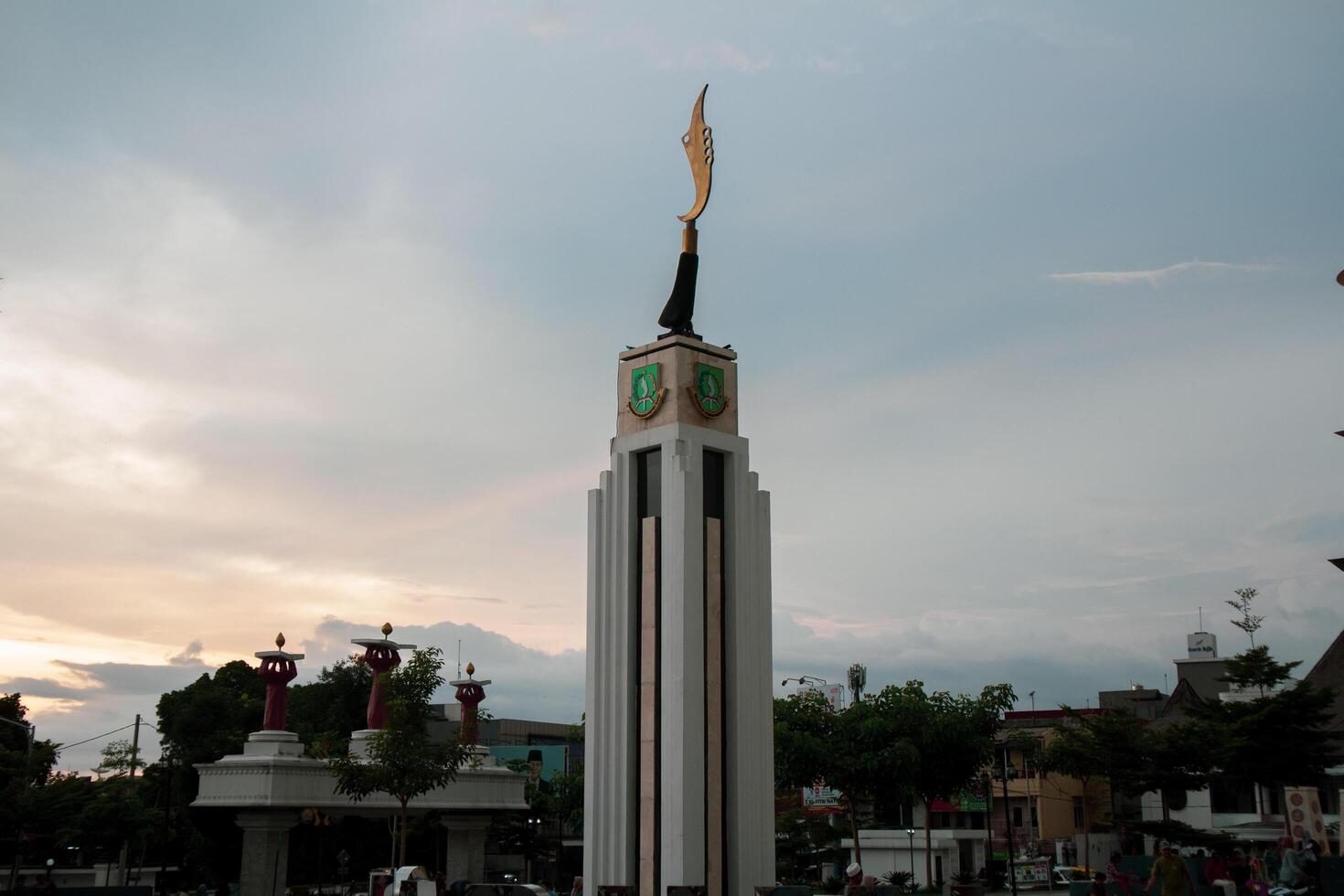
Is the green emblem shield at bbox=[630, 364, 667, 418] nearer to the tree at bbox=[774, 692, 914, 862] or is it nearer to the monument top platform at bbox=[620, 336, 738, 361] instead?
the monument top platform at bbox=[620, 336, 738, 361]

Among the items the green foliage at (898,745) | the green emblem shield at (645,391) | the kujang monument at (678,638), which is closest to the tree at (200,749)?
the green foliage at (898,745)

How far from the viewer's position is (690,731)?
104 feet

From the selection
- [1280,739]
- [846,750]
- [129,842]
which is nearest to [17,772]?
[129,842]

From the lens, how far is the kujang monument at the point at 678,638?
3189 cm

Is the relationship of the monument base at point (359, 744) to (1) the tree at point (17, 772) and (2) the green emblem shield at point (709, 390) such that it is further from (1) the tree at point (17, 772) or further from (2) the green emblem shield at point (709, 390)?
(2) the green emblem shield at point (709, 390)

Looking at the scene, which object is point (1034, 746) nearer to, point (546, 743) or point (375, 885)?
point (546, 743)

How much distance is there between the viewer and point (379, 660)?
50.9 m

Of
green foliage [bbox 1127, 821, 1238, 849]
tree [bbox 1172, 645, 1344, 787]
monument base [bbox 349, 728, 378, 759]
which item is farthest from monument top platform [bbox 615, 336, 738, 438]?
green foliage [bbox 1127, 821, 1238, 849]

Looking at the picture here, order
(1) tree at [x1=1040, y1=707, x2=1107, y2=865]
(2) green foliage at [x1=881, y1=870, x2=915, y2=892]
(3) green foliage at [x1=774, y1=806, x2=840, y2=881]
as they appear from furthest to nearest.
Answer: (3) green foliage at [x1=774, y1=806, x2=840, y2=881], (1) tree at [x1=1040, y1=707, x2=1107, y2=865], (2) green foliage at [x1=881, y1=870, x2=915, y2=892]

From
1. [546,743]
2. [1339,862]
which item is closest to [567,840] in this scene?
[546,743]

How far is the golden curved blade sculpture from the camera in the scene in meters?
36.7

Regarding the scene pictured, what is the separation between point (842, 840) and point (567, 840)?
17246mm

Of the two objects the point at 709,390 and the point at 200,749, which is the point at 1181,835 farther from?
the point at 200,749

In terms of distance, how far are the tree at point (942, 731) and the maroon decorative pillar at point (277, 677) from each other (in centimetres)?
2288
